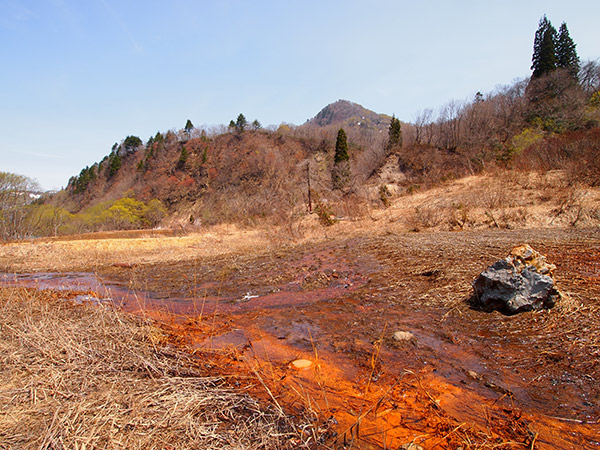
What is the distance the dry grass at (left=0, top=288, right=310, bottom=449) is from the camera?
74.7 inches

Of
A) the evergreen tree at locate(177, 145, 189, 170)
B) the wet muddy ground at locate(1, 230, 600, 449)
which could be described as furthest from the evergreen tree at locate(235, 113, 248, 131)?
the wet muddy ground at locate(1, 230, 600, 449)

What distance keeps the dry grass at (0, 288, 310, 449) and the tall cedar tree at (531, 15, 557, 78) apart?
169 feet

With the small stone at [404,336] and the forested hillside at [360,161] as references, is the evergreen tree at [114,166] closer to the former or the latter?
the forested hillside at [360,161]

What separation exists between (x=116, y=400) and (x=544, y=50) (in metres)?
54.8

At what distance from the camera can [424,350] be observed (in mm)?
3369

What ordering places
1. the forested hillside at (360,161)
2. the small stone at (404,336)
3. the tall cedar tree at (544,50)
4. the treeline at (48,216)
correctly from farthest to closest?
the tall cedar tree at (544,50), the treeline at (48,216), the forested hillside at (360,161), the small stone at (404,336)

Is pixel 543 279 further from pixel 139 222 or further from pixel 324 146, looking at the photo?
pixel 324 146

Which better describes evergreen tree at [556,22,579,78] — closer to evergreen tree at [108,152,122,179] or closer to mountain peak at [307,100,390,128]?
evergreen tree at [108,152,122,179]

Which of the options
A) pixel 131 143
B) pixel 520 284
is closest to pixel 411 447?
pixel 520 284

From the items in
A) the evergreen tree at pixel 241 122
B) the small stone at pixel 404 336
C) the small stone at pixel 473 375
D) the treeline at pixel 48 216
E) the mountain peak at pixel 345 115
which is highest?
the mountain peak at pixel 345 115

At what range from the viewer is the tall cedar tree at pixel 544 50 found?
1518 inches

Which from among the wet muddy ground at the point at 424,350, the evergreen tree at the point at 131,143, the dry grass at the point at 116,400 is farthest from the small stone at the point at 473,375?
the evergreen tree at the point at 131,143

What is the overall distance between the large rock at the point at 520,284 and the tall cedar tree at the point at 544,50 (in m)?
47.9

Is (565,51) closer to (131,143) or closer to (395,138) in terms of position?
(395,138)
